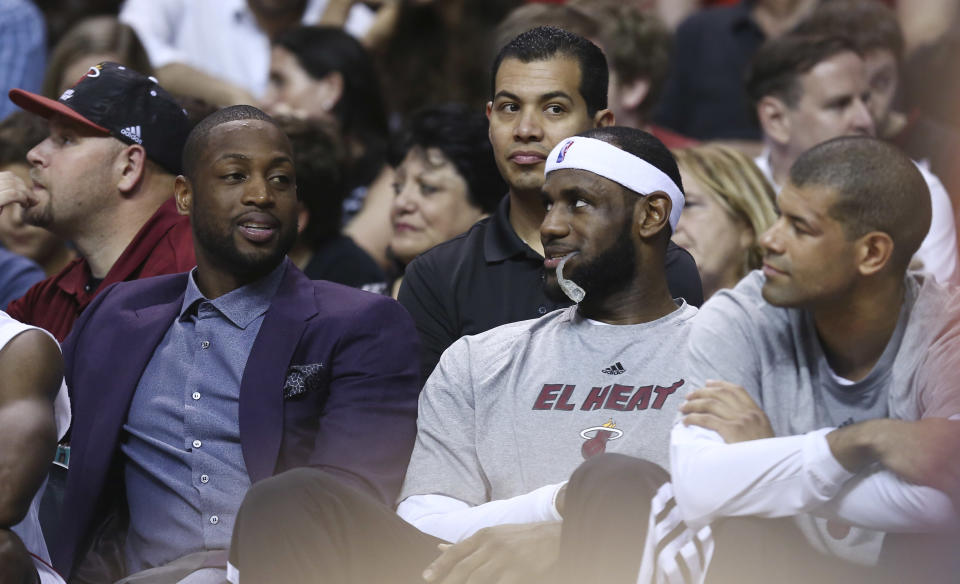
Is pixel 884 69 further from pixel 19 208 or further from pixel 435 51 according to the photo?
pixel 19 208

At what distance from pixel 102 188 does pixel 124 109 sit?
0.77 feet

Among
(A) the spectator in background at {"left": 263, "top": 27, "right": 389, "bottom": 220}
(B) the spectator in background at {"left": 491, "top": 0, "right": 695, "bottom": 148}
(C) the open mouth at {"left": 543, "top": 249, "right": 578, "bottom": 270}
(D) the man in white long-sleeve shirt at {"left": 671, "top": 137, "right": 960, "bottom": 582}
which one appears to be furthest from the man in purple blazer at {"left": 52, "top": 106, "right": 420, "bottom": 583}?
(A) the spectator in background at {"left": 263, "top": 27, "right": 389, "bottom": 220}

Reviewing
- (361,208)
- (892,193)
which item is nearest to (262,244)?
(892,193)

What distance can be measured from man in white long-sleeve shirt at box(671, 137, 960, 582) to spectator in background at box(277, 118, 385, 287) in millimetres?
1936

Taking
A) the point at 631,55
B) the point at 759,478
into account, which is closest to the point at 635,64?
the point at 631,55

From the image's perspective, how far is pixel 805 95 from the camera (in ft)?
16.8

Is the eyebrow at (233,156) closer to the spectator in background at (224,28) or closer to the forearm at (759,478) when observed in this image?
the forearm at (759,478)

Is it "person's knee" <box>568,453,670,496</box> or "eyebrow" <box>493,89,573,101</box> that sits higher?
"eyebrow" <box>493,89,573,101</box>

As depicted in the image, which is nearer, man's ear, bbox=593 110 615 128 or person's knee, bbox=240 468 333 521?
person's knee, bbox=240 468 333 521

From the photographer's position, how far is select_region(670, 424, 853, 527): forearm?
273 centimetres

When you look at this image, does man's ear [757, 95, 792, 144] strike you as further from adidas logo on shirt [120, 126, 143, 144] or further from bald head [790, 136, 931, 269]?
adidas logo on shirt [120, 126, 143, 144]

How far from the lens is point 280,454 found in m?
3.30

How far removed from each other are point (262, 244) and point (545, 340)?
28.6 inches

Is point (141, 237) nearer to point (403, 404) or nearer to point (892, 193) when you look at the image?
point (403, 404)
